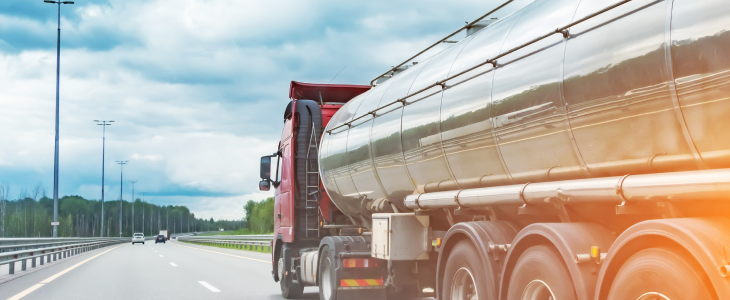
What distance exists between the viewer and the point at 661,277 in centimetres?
346

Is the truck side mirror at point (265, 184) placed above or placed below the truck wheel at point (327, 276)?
→ above

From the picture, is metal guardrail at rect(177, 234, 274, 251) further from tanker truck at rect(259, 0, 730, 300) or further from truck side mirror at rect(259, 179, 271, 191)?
tanker truck at rect(259, 0, 730, 300)

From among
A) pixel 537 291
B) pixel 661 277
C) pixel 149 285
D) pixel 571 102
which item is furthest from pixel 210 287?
pixel 661 277

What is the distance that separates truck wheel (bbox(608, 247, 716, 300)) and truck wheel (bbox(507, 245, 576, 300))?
1.72ft

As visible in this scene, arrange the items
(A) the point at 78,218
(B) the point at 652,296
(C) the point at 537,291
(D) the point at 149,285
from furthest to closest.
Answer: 1. (A) the point at 78,218
2. (D) the point at 149,285
3. (C) the point at 537,291
4. (B) the point at 652,296

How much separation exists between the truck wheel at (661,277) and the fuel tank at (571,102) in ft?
1.85

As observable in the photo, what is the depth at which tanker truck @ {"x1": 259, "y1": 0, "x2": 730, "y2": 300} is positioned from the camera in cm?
353

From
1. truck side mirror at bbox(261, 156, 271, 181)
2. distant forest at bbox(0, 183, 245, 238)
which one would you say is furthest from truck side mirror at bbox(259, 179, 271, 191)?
distant forest at bbox(0, 183, 245, 238)

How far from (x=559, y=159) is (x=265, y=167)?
26.6ft

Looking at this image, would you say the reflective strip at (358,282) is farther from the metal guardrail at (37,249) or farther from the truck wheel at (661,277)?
the metal guardrail at (37,249)

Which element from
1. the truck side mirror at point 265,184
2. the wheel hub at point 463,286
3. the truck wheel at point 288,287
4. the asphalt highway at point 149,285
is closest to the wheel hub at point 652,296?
the wheel hub at point 463,286

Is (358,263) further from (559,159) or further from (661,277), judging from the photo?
(661,277)

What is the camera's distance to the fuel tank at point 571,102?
362cm

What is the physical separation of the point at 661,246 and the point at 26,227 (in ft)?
433
